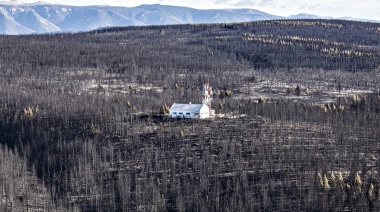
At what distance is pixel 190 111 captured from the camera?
10500cm

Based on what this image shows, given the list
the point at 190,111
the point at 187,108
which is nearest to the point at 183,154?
the point at 190,111

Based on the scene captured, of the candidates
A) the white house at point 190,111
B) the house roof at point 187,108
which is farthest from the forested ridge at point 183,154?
the house roof at point 187,108

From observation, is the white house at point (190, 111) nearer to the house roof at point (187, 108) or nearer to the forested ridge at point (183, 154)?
the house roof at point (187, 108)

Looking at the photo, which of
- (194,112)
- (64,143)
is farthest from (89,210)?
(194,112)

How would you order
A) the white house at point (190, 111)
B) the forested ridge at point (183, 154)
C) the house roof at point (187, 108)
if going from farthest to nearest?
the house roof at point (187, 108), the white house at point (190, 111), the forested ridge at point (183, 154)

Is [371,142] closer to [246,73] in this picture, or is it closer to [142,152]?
[142,152]

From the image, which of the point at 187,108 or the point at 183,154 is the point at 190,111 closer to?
the point at 187,108

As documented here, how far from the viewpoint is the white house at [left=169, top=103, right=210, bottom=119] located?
105 meters

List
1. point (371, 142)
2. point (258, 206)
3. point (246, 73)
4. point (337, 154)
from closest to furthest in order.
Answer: point (258, 206), point (337, 154), point (371, 142), point (246, 73)

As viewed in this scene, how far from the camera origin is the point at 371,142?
3686 inches

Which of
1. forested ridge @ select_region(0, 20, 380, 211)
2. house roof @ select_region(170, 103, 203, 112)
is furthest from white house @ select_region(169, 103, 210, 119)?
forested ridge @ select_region(0, 20, 380, 211)

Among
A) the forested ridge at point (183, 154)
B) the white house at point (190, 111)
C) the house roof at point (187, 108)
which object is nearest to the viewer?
the forested ridge at point (183, 154)

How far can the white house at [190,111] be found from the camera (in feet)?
344

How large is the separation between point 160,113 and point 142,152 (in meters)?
18.2
